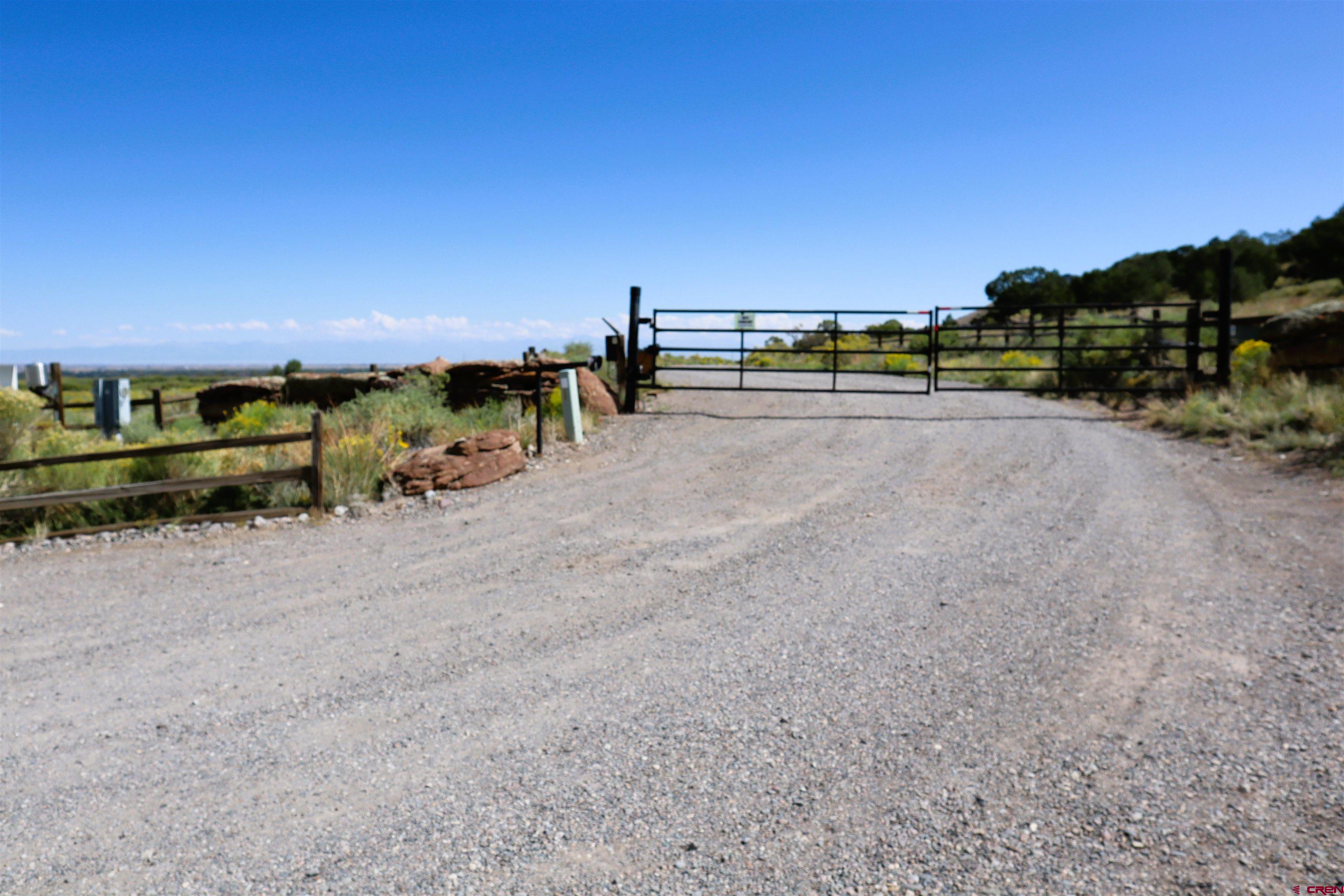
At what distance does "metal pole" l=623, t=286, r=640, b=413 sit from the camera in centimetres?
1697

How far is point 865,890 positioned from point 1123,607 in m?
3.89

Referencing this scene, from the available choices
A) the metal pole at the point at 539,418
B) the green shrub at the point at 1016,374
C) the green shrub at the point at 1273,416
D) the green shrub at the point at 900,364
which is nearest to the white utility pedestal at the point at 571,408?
the metal pole at the point at 539,418

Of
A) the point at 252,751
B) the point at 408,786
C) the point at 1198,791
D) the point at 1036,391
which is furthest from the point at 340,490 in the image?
the point at 1036,391

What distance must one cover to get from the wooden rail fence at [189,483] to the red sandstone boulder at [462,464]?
1.20 m

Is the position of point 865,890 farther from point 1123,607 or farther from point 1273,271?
point 1273,271

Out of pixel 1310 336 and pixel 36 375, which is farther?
pixel 36 375

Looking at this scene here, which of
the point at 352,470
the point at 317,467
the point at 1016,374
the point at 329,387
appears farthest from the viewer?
the point at 1016,374

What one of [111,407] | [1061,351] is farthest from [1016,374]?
[111,407]

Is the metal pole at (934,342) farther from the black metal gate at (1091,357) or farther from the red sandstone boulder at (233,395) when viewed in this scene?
the red sandstone boulder at (233,395)

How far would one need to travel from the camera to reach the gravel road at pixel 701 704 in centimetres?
353

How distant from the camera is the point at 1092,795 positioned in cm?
383

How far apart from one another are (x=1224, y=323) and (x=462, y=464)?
47.1ft

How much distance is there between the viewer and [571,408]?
45.5ft

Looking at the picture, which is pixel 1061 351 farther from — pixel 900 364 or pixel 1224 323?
pixel 900 364
